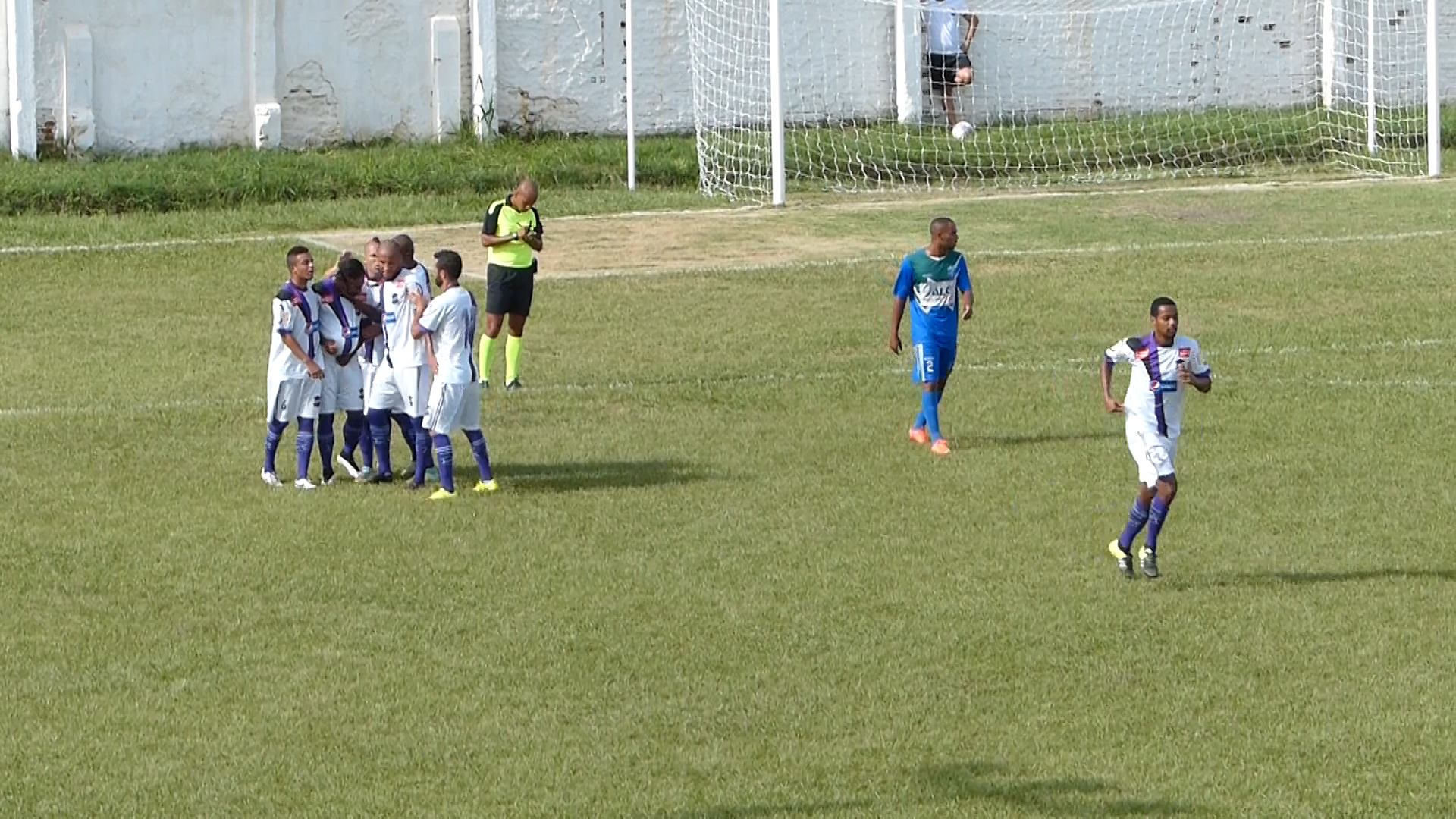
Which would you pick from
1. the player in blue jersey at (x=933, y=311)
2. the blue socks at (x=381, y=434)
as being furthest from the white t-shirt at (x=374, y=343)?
the player in blue jersey at (x=933, y=311)

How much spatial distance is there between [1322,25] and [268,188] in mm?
15906

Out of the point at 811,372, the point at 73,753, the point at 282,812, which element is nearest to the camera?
the point at 282,812

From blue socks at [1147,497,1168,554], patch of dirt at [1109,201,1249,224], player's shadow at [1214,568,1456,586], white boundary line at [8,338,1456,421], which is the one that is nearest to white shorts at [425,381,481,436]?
white boundary line at [8,338,1456,421]

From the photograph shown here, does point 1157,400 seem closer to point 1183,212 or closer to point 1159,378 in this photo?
point 1159,378

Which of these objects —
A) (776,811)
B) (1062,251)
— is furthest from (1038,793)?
(1062,251)

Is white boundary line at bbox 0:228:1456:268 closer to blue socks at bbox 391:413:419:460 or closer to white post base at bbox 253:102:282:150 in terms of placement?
white post base at bbox 253:102:282:150

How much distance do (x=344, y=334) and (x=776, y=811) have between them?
729cm

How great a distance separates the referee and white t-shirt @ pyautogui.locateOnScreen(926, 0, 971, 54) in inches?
585

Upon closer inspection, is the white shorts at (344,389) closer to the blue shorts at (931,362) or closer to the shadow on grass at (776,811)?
the blue shorts at (931,362)

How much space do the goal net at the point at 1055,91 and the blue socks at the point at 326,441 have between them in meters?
13.9

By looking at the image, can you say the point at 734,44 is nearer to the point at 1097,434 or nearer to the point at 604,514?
the point at 1097,434

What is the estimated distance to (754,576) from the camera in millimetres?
13180

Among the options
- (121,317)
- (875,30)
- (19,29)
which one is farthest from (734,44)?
(121,317)

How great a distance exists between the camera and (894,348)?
16.9 meters
